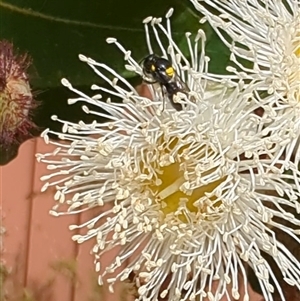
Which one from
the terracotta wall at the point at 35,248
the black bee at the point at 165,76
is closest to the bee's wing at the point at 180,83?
the black bee at the point at 165,76

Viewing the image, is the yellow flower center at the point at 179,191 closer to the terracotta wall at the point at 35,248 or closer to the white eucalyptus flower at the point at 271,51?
the white eucalyptus flower at the point at 271,51

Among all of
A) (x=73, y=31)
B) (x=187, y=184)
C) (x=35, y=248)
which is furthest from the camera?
(x=35, y=248)

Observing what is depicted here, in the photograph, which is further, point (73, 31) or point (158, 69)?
point (73, 31)

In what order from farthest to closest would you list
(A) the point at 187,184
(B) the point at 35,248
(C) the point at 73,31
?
(B) the point at 35,248, (C) the point at 73,31, (A) the point at 187,184

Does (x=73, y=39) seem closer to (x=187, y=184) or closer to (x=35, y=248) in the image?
(x=187, y=184)

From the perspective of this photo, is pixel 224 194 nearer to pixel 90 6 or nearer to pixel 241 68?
pixel 241 68

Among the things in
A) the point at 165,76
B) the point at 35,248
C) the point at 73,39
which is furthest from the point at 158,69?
the point at 35,248

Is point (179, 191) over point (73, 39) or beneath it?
beneath
